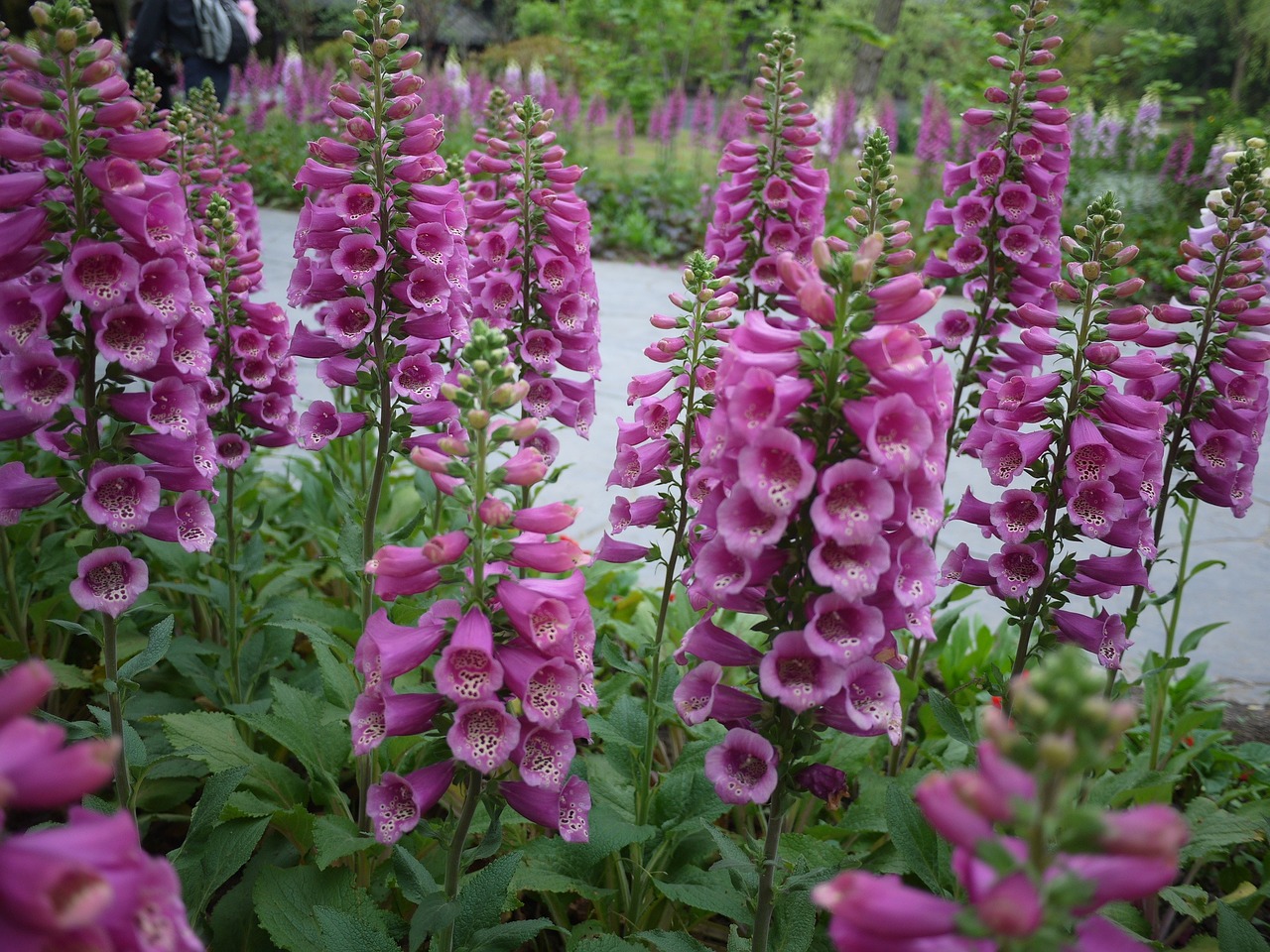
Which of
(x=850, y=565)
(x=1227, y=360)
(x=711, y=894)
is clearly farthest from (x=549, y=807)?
(x=1227, y=360)

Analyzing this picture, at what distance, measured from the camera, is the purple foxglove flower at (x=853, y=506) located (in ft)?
4.70

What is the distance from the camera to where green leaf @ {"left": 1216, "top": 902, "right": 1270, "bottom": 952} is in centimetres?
196

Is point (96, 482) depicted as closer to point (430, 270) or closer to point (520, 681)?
point (430, 270)

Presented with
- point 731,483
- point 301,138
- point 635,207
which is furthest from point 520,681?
point 301,138

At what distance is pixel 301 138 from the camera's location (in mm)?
15172

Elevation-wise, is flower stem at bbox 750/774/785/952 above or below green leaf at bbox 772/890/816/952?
above

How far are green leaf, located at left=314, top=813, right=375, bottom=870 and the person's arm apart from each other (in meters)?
8.31

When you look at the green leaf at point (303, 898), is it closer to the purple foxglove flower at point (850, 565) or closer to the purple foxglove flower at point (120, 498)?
the purple foxglove flower at point (120, 498)

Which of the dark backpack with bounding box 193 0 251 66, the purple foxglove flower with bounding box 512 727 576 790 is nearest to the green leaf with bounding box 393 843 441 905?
the purple foxglove flower with bounding box 512 727 576 790

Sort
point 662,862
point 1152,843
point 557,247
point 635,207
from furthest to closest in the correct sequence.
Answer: point 635,207
point 557,247
point 662,862
point 1152,843

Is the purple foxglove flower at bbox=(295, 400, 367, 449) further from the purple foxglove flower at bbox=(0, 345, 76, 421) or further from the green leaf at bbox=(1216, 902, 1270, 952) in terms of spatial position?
the green leaf at bbox=(1216, 902, 1270, 952)

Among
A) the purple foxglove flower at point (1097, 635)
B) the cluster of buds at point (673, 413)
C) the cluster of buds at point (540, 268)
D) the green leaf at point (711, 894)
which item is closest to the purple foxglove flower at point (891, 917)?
the green leaf at point (711, 894)

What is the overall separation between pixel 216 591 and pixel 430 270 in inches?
57.6

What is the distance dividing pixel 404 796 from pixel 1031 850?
1.23 meters
